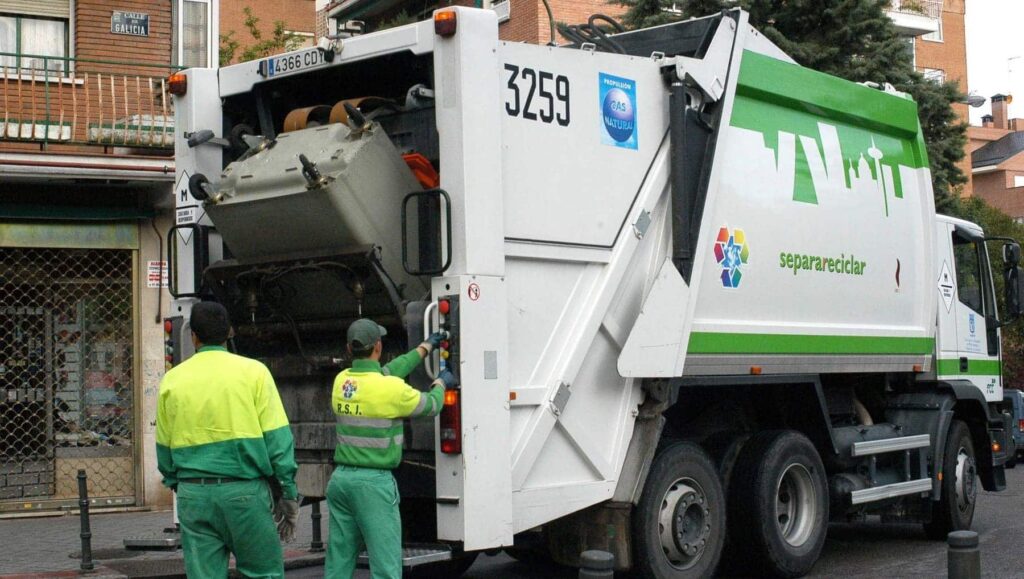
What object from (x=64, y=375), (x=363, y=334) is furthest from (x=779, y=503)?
(x=64, y=375)

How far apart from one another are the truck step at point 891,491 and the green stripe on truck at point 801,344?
974 mm

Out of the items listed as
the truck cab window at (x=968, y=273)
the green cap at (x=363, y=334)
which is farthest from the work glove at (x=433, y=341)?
the truck cab window at (x=968, y=273)

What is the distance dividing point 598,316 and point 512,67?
1.42 metres

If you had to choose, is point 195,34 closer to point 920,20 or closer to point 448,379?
point 448,379

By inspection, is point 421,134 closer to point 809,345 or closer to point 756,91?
point 756,91

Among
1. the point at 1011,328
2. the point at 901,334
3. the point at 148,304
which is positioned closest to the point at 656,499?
the point at 901,334

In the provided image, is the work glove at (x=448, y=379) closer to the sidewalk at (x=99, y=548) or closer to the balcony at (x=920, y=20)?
the sidewalk at (x=99, y=548)

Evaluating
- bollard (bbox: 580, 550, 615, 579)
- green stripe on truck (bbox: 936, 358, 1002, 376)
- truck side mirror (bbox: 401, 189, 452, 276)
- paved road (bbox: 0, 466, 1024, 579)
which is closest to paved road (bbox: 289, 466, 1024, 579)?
paved road (bbox: 0, 466, 1024, 579)

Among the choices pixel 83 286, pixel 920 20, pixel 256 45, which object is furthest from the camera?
pixel 920 20

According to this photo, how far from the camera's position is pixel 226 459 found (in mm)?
5992

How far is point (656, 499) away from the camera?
7727 mm

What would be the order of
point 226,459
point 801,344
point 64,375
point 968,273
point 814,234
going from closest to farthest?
1. point 226,459
2. point 801,344
3. point 814,234
4. point 968,273
5. point 64,375

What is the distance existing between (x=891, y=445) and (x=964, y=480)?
1464mm

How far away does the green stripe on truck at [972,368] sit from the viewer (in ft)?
35.8
